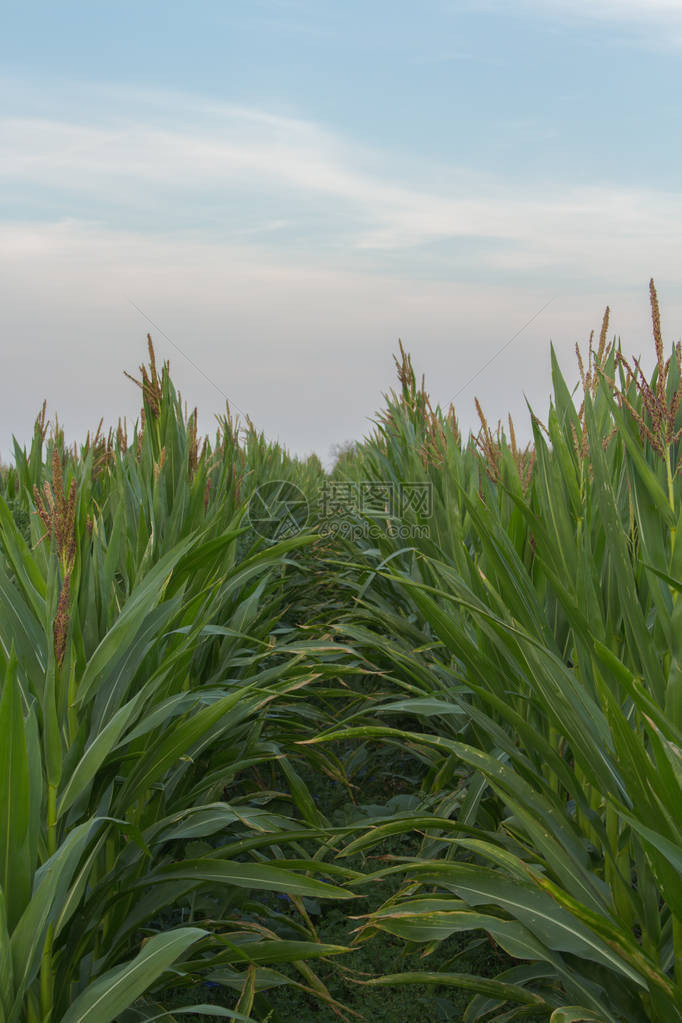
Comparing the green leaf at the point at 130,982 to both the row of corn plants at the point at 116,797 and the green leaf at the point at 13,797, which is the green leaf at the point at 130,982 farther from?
the green leaf at the point at 13,797

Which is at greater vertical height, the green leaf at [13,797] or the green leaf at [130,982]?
the green leaf at [13,797]

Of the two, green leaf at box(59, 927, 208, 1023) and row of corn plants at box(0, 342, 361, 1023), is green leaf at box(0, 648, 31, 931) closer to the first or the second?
row of corn plants at box(0, 342, 361, 1023)

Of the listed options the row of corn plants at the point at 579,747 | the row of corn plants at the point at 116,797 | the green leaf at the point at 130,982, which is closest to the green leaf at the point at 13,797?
the row of corn plants at the point at 116,797

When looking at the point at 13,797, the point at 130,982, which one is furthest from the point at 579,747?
the point at 13,797

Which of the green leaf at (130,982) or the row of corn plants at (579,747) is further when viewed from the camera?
the row of corn plants at (579,747)

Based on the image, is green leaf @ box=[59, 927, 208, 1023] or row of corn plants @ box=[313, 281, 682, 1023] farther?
row of corn plants @ box=[313, 281, 682, 1023]

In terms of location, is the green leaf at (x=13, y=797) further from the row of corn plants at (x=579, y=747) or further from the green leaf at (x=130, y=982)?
the row of corn plants at (x=579, y=747)

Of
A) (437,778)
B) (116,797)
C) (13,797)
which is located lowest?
(437,778)

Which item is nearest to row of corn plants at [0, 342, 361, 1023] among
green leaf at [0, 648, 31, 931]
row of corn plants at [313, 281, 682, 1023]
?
green leaf at [0, 648, 31, 931]

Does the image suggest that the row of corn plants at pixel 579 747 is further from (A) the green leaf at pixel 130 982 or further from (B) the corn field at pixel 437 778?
(A) the green leaf at pixel 130 982

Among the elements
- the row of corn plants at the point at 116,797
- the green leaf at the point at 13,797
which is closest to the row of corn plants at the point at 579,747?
the row of corn plants at the point at 116,797

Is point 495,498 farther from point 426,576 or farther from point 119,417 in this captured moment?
point 119,417

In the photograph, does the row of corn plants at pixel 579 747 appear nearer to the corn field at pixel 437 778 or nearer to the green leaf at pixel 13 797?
the corn field at pixel 437 778

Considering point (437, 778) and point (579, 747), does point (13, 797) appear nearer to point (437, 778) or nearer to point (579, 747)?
point (579, 747)
